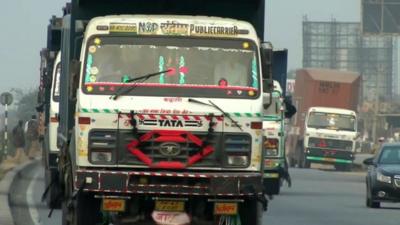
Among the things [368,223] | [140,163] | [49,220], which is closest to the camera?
[140,163]

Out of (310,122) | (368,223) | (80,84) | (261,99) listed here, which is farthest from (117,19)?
(310,122)

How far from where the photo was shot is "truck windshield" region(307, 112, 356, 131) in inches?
2347

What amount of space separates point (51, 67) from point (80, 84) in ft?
27.4

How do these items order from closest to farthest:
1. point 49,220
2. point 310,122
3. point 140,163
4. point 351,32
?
point 140,163 < point 49,220 < point 310,122 < point 351,32

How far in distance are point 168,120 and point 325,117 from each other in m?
45.6

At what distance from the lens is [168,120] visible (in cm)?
1482

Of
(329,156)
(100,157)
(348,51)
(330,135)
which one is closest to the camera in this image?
(100,157)

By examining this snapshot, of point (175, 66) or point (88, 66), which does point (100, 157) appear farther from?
point (175, 66)

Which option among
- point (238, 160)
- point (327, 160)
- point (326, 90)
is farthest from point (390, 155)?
point (326, 90)

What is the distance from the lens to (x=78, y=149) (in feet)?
49.0

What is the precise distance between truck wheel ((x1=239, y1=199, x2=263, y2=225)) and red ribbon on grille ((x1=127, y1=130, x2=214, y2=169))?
3.01 ft

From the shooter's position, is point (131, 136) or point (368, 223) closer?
point (131, 136)

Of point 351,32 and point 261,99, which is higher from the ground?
point 351,32

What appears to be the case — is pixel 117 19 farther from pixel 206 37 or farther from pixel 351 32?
pixel 351 32
